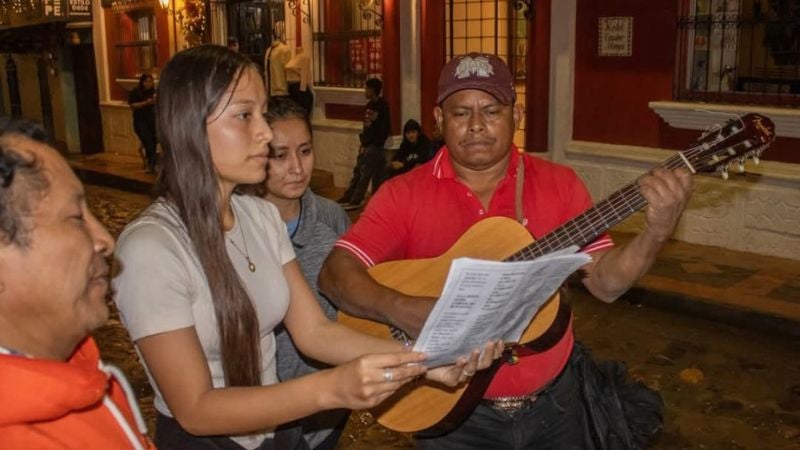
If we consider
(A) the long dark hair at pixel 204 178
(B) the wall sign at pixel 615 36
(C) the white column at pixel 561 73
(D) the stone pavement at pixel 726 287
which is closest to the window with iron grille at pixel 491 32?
(C) the white column at pixel 561 73

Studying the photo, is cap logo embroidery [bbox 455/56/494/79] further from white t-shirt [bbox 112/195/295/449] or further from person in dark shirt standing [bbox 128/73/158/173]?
person in dark shirt standing [bbox 128/73/158/173]

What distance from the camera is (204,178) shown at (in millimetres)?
2139

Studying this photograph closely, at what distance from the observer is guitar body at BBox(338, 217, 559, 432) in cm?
274

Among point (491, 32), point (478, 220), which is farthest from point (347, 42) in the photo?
point (478, 220)

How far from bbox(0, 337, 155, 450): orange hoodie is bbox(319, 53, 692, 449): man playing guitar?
4.27 feet

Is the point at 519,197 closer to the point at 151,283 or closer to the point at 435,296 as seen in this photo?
the point at 435,296

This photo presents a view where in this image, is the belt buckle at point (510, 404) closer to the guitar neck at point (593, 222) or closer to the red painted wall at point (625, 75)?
the guitar neck at point (593, 222)

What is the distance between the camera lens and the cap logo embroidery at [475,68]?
292 centimetres

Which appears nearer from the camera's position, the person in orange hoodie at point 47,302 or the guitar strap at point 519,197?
the person in orange hoodie at point 47,302

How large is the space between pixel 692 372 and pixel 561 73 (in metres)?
4.88

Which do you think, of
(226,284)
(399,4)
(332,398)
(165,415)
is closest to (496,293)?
(332,398)

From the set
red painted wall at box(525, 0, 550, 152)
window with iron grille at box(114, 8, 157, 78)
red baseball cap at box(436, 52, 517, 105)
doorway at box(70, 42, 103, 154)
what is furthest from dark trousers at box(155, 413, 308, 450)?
doorway at box(70, 42, 103, 154)

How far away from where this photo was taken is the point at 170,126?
2.12 meters

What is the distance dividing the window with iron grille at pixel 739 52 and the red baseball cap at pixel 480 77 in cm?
611
